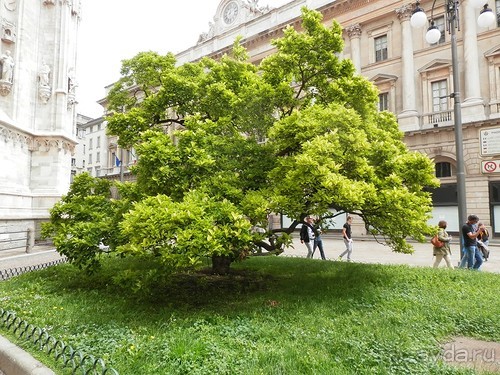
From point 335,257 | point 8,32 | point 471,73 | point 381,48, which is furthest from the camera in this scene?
point 381,48

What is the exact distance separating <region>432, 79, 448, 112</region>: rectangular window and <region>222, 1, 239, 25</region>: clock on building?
20364 mm

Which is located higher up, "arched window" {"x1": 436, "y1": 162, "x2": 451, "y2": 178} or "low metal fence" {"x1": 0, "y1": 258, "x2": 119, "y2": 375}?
"arched window" {"x1": 436, "y1": 162, "x2": 451, "y2": 178}

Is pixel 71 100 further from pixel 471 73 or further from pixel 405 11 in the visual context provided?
pixel 471 73

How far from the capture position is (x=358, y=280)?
8484 millimetres

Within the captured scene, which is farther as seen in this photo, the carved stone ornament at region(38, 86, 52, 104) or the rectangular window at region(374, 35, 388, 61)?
the rectangular window at region(374, 35, 388, 61)

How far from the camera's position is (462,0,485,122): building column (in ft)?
71.9

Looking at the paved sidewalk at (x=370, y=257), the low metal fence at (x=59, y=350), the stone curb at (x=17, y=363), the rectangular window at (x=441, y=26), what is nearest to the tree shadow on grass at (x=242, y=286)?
the low metal fence at (x=59, y=350)

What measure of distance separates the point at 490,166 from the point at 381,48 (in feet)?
38.7

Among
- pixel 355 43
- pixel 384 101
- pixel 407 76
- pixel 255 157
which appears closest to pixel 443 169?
pixel 384 101

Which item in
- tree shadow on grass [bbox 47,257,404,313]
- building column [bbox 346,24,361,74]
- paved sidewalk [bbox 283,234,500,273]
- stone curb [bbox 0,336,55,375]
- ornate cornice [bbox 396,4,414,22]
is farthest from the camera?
building column [bbox 346,24,361,74]

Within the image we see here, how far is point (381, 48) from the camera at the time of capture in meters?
27.5

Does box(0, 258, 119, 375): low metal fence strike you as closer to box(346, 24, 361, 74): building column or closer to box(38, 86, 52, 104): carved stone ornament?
box(38, 86, 52, 104): carved stone ornament

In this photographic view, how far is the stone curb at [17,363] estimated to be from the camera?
4.16m

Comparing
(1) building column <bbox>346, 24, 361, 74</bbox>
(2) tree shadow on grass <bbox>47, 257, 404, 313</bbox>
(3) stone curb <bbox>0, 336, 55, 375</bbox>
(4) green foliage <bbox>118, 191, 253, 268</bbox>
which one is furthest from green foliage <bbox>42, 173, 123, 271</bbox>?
(1) building column <bbox>346, 24, 361, 74</bbox>
